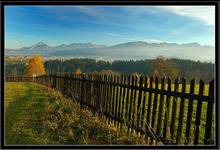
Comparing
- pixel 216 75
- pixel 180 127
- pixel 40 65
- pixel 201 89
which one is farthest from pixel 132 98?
pixel 40 65

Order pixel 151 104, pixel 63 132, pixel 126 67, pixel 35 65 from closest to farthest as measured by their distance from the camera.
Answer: pixel 63 132
pixel 151 104
pixel 126 67
pixel 35 65

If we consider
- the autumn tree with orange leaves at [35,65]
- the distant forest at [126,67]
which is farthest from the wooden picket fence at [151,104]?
the autumn tree with orange leaves at [35,65]

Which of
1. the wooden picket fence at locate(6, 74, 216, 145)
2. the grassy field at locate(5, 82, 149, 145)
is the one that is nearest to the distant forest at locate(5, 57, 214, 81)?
the wooden picket fence at locate(6, 74, 216, 145)

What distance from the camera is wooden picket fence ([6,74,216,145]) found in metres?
5.10

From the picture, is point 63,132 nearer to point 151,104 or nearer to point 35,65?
point 151,104

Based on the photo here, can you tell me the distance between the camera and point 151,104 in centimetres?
855

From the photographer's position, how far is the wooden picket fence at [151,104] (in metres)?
5.10

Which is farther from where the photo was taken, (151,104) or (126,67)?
(126,67)

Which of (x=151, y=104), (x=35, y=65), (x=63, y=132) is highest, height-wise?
(x=35, y=65)

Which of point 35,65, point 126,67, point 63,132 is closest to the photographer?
point 63,132

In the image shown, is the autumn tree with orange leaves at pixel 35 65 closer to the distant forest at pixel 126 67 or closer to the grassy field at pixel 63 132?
the distant forest at pixel 126 67

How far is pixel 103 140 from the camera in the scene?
631 centimetres

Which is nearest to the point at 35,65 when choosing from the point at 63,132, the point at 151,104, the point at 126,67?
the point at 126,67
